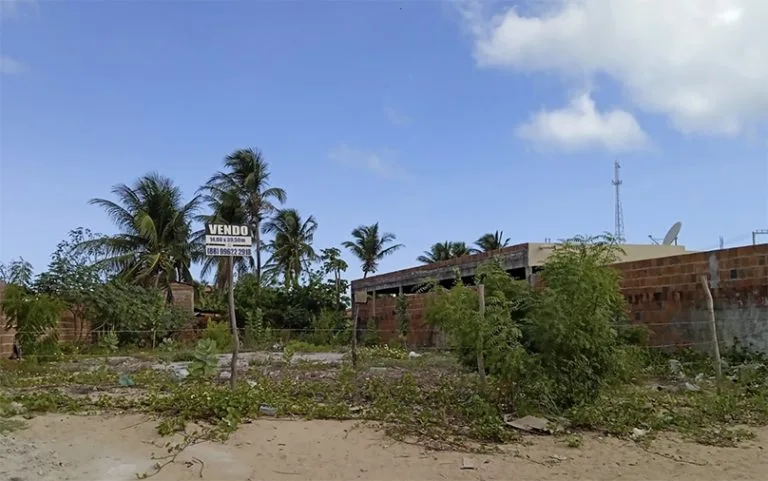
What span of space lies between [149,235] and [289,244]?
28.0ft

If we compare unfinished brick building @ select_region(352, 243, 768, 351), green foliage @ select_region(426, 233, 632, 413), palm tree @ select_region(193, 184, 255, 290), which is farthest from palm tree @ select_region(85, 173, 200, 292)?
green foliage @ select_region(426, 233, 632, 413)

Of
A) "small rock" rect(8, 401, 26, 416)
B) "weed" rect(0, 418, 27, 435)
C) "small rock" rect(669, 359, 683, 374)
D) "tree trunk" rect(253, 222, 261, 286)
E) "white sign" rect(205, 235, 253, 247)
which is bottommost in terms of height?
"weed" rect(0, 418, 27, 435)

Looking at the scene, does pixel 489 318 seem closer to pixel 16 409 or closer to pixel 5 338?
pixel 16 409

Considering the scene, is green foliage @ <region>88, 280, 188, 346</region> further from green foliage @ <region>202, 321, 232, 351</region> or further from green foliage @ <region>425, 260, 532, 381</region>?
green foliage @ <region>425, 260, 532, 381</region>

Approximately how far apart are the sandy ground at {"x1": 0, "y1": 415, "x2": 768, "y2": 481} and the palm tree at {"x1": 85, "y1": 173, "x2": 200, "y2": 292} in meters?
21.3

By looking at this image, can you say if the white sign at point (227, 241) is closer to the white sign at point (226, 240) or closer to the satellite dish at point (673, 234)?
the white sign at point (226, 240)

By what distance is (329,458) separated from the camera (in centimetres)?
557

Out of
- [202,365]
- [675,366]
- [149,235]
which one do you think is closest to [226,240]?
[202,365]

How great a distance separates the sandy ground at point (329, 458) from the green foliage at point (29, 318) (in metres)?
7.70

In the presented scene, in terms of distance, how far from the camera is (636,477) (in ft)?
17.2

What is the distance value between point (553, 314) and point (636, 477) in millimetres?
1969

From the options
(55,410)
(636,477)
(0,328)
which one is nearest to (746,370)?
(636,477)

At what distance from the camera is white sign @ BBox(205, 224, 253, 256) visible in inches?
291

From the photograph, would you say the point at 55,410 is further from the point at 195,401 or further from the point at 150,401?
the point at 195,401
